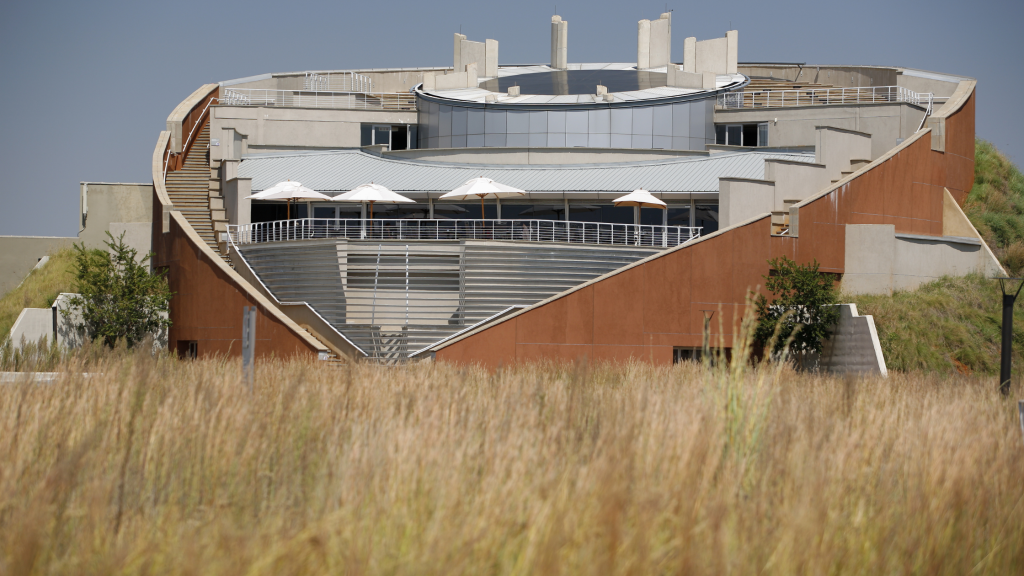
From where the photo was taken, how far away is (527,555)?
5355 mm

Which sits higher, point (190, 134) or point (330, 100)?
point (330, 100)

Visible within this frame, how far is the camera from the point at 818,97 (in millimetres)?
39250

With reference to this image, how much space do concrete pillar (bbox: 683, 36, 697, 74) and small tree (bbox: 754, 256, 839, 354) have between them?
20305 mm

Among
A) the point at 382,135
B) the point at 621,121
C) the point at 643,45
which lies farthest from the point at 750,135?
the point at 382,135

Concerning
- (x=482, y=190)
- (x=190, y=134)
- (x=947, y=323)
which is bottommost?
(x=947, y=323)

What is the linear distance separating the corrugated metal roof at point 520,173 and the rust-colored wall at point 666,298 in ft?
17.6

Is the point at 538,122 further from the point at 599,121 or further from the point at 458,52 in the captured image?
the point at 458,52

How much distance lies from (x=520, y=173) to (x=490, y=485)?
92.4 ft

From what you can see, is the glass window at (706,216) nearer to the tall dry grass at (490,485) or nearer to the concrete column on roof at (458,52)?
the concrete column on roof at (458,52)

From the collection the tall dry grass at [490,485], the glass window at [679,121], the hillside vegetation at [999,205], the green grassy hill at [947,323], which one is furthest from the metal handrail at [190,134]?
the hillside vegetation at [999,205]

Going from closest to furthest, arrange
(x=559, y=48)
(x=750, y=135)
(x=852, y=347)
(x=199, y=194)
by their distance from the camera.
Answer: (x=852, y=347) < (x=199, y=194) < (x=750, y=135) < (x=559, y=48)

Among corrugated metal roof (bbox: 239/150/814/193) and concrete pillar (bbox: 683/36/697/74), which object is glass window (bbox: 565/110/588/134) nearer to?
corrugated metal roof (bbox: 239/150/814/193)

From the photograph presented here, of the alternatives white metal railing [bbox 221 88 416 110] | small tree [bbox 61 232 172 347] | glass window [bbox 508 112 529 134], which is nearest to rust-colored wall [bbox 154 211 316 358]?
small tree [bbox 61 232 172 347]

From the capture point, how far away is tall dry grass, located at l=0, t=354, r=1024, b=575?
5.42m
